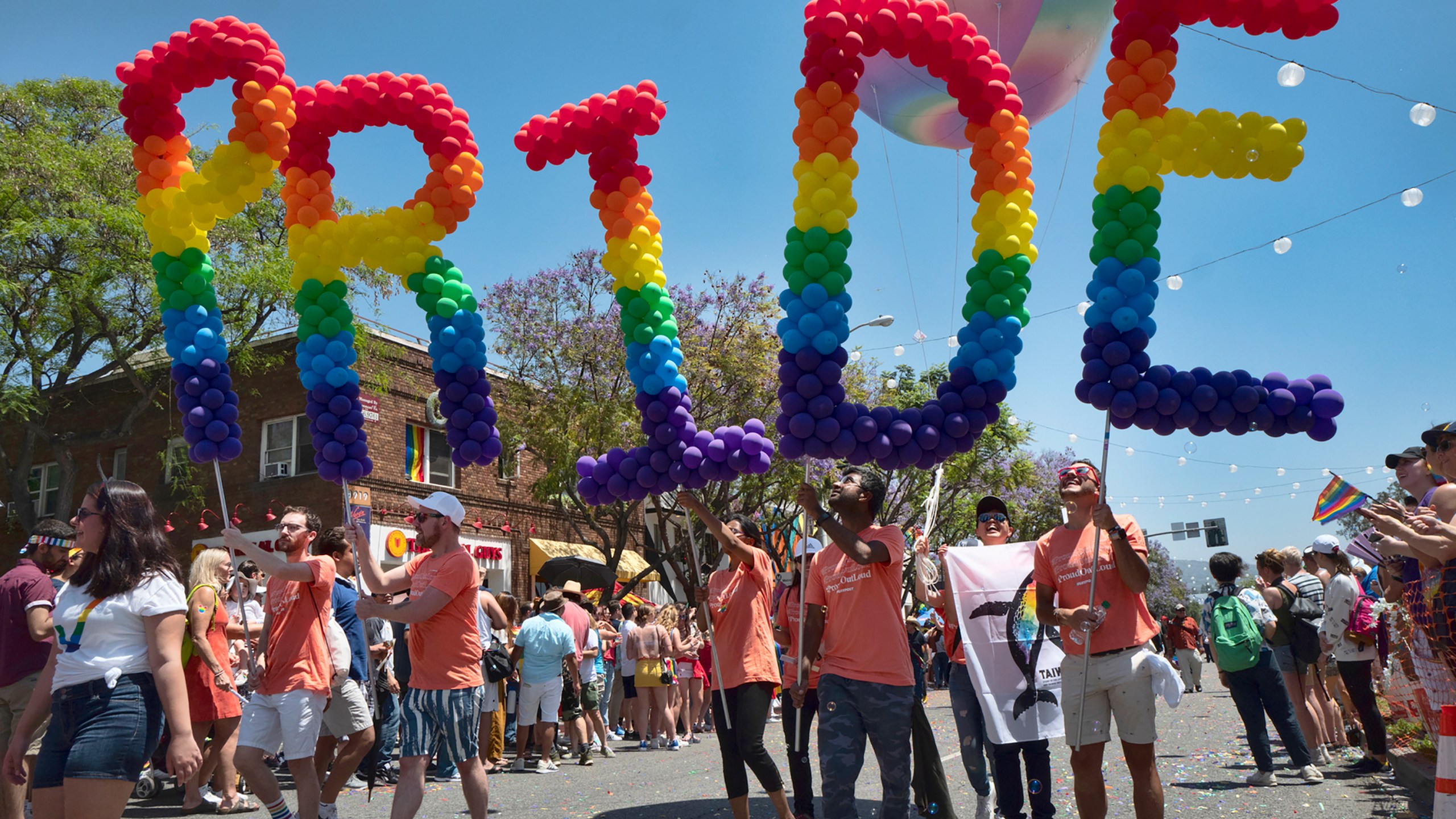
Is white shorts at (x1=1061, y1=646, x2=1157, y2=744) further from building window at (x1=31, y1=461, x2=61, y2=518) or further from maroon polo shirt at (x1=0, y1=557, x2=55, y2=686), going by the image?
building window at (x1=31, y1=461, x2=61, y2=518)

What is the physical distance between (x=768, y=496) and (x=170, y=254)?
1749cm

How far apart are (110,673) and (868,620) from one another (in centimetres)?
311

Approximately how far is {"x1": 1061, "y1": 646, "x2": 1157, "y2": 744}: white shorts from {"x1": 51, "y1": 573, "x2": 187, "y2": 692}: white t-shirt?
384cm

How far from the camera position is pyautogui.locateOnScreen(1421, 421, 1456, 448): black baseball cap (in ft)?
15.0

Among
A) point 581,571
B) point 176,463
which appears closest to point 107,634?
point 581,571

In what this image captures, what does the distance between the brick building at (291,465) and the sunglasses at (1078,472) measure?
54.4 ft

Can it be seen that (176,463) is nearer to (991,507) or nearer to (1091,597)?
(991,507)

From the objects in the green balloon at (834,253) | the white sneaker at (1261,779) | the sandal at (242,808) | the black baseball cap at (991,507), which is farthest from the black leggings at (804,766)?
the sandal at (242,808)

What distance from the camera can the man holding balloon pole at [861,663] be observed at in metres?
4.55

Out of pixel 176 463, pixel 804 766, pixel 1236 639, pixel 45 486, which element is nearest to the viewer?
pixel 804 766

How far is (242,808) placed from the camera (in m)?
7.46

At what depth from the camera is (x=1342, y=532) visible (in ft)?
142

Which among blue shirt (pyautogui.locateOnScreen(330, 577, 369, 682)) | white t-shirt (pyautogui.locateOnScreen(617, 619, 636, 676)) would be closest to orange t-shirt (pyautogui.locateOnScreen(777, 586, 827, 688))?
blue shirt (pyautogui.locateOnScreen(330, 577, 369, 682))

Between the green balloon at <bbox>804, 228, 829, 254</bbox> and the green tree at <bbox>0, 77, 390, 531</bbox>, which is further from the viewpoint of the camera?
the green tree at <bbox>0, 77, 390, 531</bbox>
